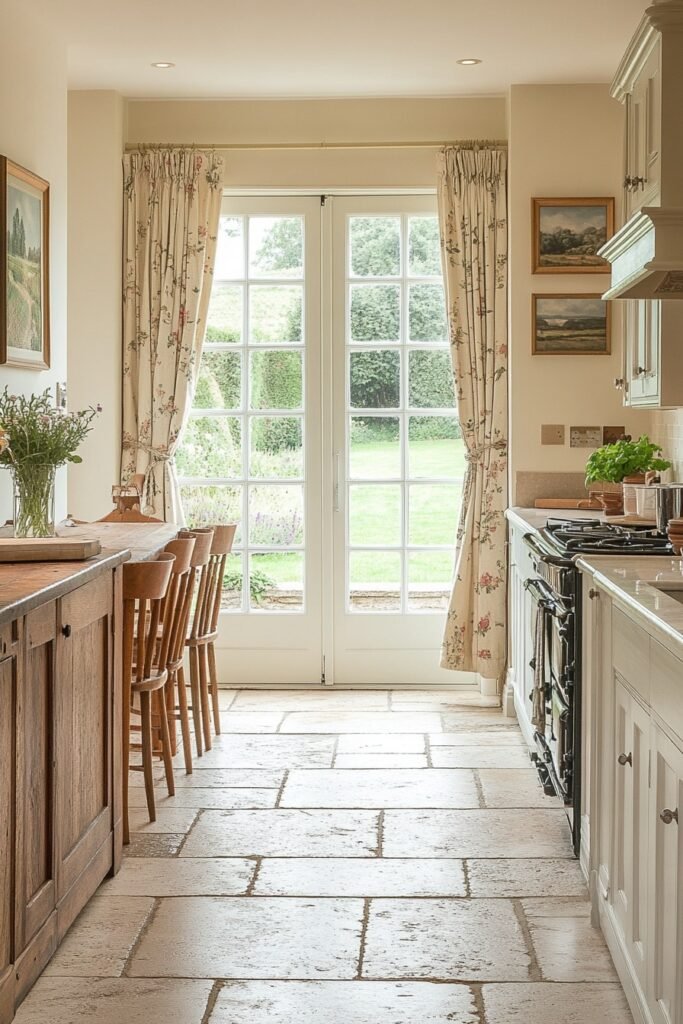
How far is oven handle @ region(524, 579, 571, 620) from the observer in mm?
3913

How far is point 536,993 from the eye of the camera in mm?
2943

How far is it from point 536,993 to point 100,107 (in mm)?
4718

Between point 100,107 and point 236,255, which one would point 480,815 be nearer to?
point 236,255

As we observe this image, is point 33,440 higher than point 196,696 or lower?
higher

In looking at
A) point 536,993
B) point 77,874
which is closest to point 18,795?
point 77,874

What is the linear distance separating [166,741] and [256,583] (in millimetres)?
2004

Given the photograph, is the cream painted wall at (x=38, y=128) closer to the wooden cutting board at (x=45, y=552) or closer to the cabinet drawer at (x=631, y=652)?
the wooden cutting board at (x=45, y=552)

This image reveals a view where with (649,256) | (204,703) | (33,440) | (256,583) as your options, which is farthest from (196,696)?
(649,256)

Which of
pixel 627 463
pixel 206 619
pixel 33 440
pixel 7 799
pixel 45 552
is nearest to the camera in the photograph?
pixel 7 799

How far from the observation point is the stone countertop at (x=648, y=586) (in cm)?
229

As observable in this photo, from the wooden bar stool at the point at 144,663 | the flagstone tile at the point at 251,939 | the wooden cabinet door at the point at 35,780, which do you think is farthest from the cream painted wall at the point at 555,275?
the wooden cabinet door at the point at 35,780

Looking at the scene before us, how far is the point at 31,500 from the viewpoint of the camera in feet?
12.8

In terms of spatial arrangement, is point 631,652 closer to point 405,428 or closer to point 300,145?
point 405,428

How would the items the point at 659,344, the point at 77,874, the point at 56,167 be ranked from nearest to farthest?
1. the point at 77,874
2. the point at 659,344
3. the point at 56,167
